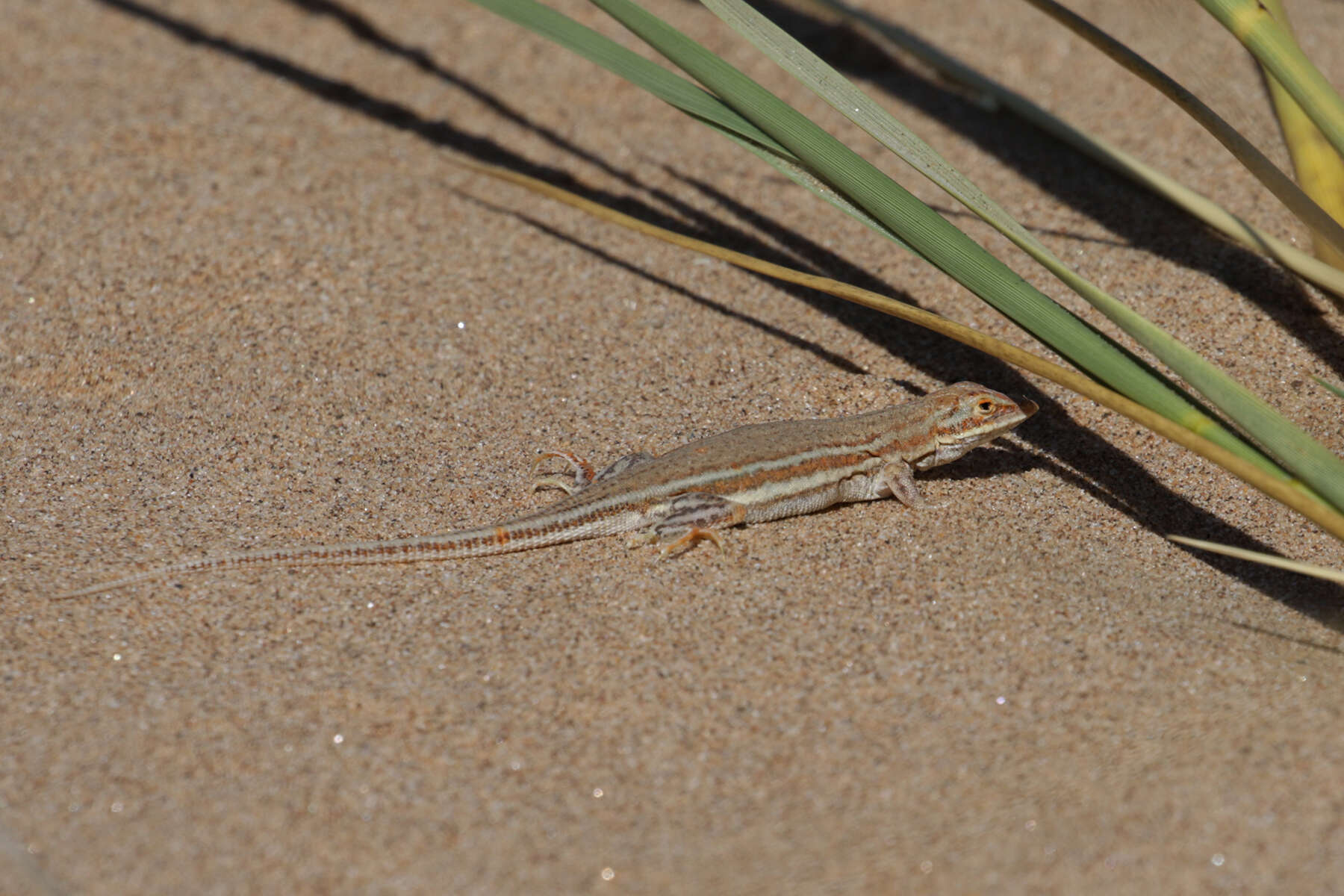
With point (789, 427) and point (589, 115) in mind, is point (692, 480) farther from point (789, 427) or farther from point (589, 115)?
point (589, 115)

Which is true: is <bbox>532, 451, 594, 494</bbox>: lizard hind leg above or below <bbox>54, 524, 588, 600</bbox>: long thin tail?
above

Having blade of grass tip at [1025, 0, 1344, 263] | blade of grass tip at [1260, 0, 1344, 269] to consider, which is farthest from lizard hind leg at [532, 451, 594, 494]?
blade of grass tip at [1260, 0, 1344, 269]

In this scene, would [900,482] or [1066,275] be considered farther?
[900,482]

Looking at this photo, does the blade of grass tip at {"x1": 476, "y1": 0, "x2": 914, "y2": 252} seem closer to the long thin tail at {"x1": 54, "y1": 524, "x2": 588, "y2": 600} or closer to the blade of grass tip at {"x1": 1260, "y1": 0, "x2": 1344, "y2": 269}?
the long thin tail at {"x1": 54, "y1": 524, "x2": 588, "y2": 600}

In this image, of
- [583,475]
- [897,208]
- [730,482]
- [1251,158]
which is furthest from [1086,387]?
[583,475]

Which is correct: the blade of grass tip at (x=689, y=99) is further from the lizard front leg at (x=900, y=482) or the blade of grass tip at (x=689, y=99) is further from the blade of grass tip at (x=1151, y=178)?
the blade of grass tip at (x=1151, y=178)

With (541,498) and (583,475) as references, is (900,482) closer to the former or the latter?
(583,475)
